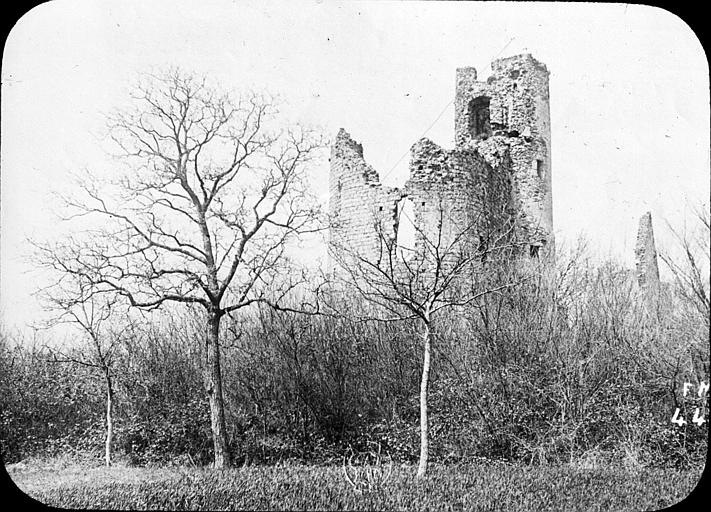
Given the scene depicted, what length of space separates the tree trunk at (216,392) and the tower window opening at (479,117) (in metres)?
11.5

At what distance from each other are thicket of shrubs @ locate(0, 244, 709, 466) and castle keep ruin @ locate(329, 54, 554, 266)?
7.76 ft

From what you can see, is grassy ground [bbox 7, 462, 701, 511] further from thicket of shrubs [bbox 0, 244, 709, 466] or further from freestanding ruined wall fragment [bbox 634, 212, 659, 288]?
freestanding ruined wall fragment [bbox 634, 212, 659, 288]

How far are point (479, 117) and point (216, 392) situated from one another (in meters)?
12.4

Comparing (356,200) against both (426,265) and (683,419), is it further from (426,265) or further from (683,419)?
(683,419)

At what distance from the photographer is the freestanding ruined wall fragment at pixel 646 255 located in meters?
21.0

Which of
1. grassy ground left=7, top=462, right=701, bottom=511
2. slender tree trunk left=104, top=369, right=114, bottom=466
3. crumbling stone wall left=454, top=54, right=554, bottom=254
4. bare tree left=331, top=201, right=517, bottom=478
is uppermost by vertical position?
crumbling stone wall left=454, top=54, right=554, bottom=254

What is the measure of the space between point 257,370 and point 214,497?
512cm

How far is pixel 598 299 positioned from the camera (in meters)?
14.2

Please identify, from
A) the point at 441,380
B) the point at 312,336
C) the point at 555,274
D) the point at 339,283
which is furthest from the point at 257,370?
the point at 555,274

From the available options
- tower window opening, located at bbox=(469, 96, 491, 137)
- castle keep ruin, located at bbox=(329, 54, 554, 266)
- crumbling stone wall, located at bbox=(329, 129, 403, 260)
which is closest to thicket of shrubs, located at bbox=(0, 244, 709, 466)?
castle keep ruin, located at bbox=(329, 54, 554, 266)

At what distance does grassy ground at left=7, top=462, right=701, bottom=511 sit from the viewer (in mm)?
8711

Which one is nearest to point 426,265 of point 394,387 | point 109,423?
point 394,387

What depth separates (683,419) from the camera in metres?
Result: 11.4

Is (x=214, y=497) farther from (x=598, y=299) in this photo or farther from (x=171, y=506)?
(x=598, y=299)
